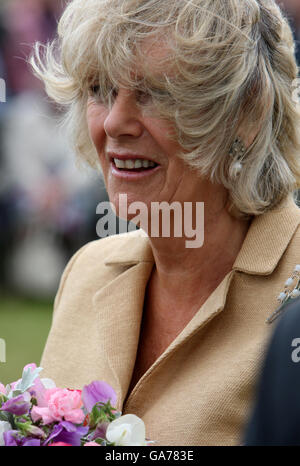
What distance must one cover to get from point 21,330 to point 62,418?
490 centimetres

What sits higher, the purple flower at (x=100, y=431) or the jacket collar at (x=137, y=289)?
the jacket collar at (x=137, y=289)

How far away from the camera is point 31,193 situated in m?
7.18

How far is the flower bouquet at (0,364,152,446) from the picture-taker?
5.45ft

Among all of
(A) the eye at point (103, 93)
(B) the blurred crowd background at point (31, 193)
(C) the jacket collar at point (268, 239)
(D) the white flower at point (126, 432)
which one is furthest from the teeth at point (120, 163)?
(B) the blurred crowd background at point (31, 193)

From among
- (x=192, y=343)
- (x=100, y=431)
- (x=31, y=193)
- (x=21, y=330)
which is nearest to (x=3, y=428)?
(x=100, y=431)

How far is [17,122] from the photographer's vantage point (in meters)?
7.04

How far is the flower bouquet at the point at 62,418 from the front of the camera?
1.66 metres

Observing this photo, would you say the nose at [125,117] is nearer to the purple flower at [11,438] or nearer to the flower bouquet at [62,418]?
the flower bouquet at [62,418]

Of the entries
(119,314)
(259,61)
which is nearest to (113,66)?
(259,61)

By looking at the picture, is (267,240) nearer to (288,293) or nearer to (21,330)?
(288,293)

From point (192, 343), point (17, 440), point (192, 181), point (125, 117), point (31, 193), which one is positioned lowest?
point (17, 440)

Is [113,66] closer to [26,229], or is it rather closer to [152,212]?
[152,212]

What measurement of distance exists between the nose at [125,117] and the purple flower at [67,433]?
88cm

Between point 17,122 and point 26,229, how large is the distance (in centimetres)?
100
